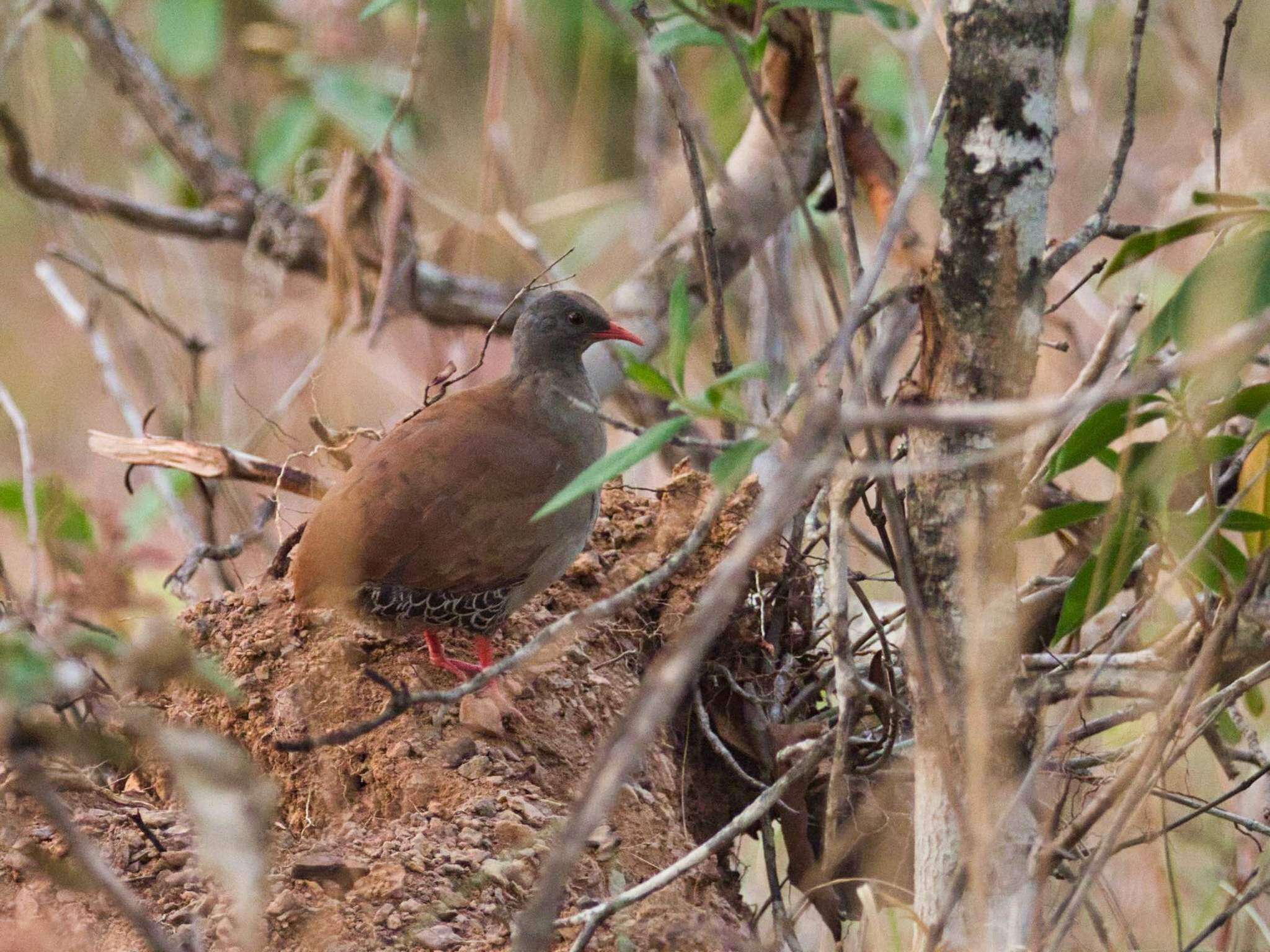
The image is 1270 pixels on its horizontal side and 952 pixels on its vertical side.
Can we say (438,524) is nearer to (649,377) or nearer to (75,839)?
(649,377)

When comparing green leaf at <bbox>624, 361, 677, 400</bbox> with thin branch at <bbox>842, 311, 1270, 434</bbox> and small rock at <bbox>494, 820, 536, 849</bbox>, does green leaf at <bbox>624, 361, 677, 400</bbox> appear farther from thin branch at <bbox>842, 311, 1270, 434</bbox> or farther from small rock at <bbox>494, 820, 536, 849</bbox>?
small rock at <bbox>494, 820, 536, 849</bbox>

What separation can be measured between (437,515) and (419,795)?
0.75 m

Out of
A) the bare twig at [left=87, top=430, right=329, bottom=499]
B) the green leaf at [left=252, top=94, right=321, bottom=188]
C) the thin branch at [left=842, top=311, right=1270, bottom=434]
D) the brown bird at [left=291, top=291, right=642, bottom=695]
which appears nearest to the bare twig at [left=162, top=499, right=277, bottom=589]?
the bare twig at [left=87, top=430, right=329, bottom=499]

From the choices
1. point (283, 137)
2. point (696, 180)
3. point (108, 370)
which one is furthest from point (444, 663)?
point (283, 137)

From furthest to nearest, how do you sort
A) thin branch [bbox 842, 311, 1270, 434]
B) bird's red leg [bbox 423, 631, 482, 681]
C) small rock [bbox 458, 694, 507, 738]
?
bird's red leg [bbox 423, 631, 482, 681], small rock [bbox 458, 694, 507, 738], thin branch [bbox 842, 311, 1270, 434]

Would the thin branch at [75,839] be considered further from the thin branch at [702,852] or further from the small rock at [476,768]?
the small rock at [476,768]

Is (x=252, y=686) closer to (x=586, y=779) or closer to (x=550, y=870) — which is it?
(x=586, y=779)

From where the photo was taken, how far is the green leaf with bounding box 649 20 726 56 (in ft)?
8.24

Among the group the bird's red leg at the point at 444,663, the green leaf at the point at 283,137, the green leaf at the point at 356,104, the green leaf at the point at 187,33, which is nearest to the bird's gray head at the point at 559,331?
the bird's red leg at the point at 444,663

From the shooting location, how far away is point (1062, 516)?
2.39 metres

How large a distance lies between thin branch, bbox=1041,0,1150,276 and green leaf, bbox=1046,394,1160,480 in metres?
0.28

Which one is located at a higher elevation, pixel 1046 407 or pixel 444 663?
pixel 444 663

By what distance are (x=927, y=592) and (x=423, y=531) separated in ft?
4.49

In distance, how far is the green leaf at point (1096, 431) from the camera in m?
2.30
